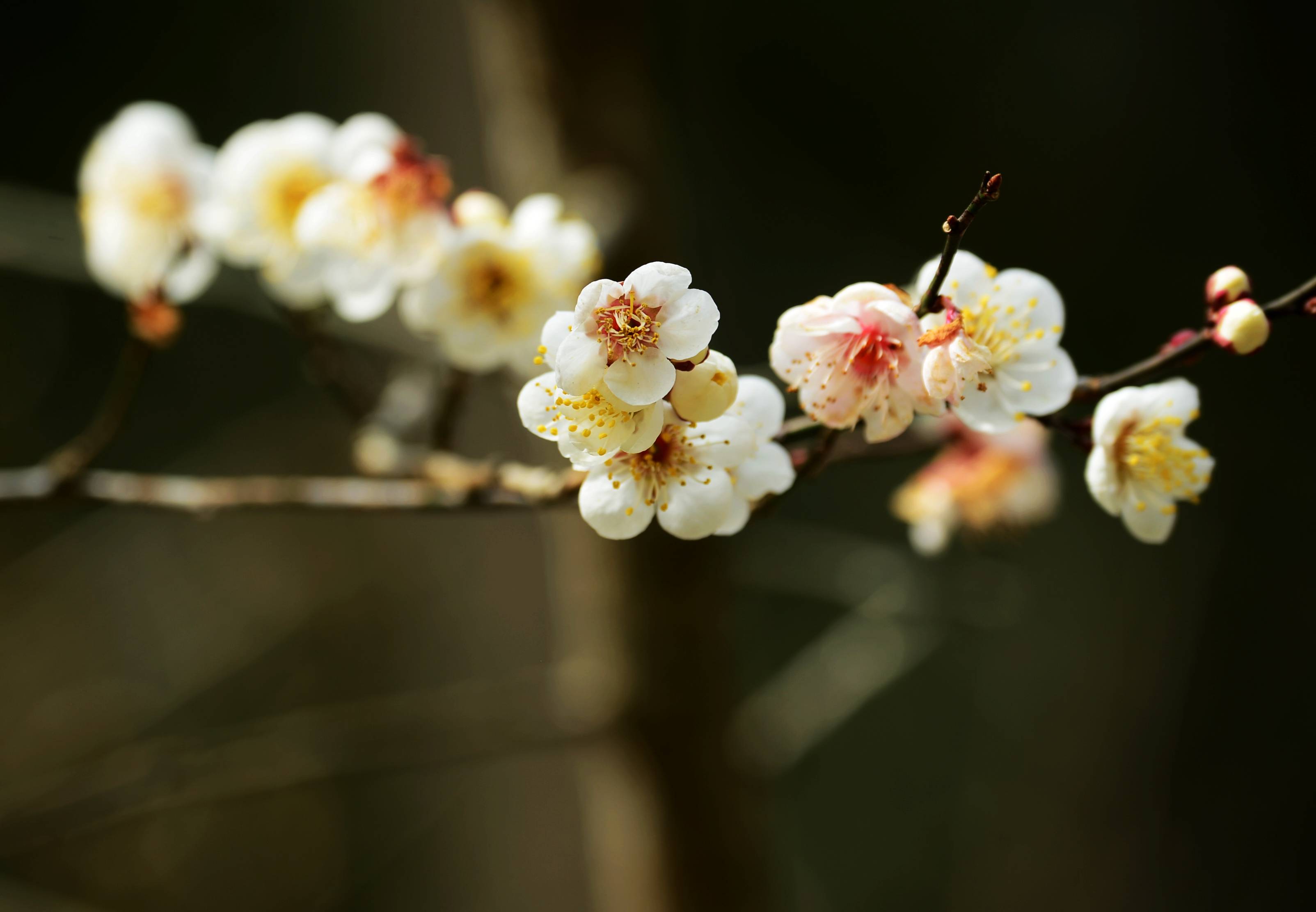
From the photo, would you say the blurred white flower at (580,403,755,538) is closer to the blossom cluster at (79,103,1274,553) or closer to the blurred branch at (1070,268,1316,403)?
the blossom cluster at (79,103,1274,553)

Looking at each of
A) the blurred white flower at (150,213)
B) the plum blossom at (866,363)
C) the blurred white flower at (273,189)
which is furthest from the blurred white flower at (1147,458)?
the blurred white flower at (150,213)

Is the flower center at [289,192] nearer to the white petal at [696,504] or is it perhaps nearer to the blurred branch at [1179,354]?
the white petal at [696,504]

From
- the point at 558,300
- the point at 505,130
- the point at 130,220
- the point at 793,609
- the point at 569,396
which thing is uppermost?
the point at 505,130

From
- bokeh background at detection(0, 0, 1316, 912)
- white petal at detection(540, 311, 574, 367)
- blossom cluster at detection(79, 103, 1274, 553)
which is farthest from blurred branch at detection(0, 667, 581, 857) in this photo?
white petal at detection(540, 311, 574, 367)

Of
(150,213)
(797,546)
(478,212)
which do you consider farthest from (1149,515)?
(797,546)

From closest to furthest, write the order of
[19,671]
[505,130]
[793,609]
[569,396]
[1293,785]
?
[569,396], [505,130], [1293,785], [19,671], [793,609]

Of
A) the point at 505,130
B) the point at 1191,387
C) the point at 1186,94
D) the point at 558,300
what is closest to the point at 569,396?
the point at 558,300

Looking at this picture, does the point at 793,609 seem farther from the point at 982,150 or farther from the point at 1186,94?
the point at 1186,94

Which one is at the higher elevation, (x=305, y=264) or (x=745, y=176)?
(x=745, y=176)
